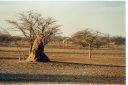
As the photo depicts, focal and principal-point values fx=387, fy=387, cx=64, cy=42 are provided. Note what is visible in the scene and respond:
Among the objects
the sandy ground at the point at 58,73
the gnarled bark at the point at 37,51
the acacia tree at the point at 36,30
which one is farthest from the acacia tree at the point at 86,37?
the gnarled bark at the point at 37,51

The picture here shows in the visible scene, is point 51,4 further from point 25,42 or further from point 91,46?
point 91,46

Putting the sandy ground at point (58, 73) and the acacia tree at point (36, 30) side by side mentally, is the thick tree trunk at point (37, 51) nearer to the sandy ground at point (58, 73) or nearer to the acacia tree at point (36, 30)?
the acacia tree at point (36, 30)

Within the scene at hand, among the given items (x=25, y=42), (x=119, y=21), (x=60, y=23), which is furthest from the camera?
(x=25, y=42)

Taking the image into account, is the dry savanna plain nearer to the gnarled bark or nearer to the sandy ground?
the sandy ground

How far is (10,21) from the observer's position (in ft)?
34.1

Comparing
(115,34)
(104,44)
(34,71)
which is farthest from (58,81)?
(104,44)

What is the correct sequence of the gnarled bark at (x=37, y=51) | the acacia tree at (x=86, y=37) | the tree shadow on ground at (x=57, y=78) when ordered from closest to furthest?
the tree shadow on ground at (x=57, y=78) < the acacia tree at (x=86, y=37) < the gnarled bark at (x=37, y=51)

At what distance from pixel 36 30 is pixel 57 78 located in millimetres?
2222

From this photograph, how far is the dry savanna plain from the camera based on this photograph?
386 inches

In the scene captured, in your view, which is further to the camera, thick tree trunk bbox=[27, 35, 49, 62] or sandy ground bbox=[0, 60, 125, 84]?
thick tree trunk bbox=[27, 35, 49, 62]

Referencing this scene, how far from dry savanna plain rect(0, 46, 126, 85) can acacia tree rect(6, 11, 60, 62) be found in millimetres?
231

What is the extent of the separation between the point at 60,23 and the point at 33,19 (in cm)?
116

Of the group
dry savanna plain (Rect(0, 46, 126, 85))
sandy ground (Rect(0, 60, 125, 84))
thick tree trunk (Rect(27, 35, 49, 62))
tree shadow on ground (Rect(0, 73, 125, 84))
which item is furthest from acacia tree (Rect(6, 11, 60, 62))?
tree shadow on ground (Rect(0, 73, 125, 84))

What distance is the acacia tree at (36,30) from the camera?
→ 10.6 m
